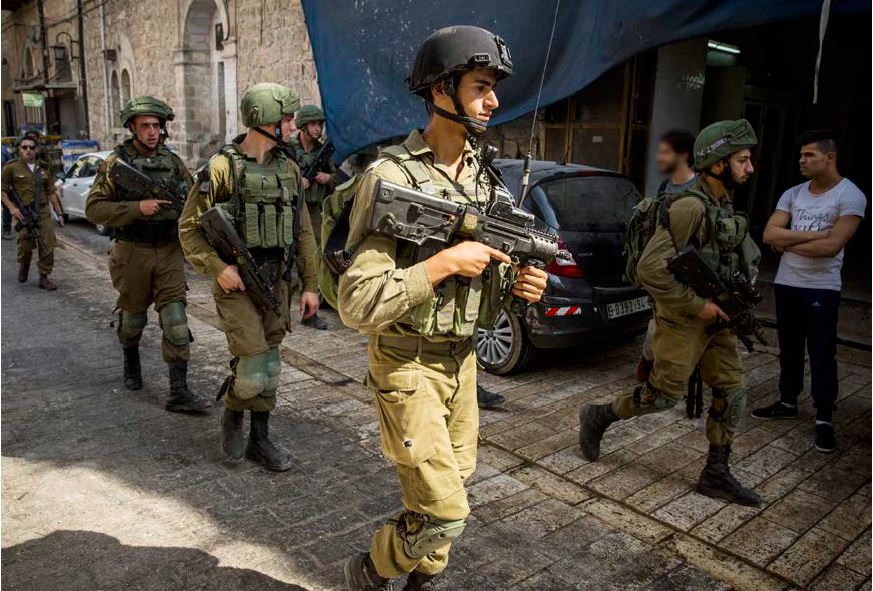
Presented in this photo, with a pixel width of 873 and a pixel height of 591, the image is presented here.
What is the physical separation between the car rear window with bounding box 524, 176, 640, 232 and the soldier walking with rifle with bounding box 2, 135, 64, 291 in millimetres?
6532

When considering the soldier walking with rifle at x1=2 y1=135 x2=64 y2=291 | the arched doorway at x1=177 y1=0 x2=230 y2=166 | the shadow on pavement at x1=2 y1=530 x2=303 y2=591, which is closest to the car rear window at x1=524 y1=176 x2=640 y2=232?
the shadow on pavement at x1=2 y1=530 x2=303 y2=591

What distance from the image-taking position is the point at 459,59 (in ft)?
7.31

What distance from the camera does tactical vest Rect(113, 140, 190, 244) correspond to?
4.71 metres

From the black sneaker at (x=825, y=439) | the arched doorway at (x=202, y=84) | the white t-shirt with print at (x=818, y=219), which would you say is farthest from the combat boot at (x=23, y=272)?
the black sneaker at (x=825, y=439)

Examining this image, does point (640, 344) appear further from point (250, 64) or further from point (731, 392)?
point (250, 64)

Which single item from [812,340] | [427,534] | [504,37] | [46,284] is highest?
[504,37]

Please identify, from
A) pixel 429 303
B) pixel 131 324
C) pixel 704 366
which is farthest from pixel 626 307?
pixel 131 324

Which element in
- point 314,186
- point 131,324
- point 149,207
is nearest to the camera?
point 149,207

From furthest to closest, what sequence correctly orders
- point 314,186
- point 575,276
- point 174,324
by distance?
point 314,186 → point 575,276 → point 174,324

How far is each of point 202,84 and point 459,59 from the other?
1633 centimetres

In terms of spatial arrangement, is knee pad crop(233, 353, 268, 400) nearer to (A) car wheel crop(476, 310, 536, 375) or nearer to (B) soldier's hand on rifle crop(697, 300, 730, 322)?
(A) car wheel crop(476, 310, 536, 375)

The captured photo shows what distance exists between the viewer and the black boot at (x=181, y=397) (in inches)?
183

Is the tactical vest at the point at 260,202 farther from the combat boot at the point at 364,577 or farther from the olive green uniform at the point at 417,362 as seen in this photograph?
the combat boot at the point at 364,577

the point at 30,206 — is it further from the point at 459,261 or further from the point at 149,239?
the point at 459,261
